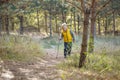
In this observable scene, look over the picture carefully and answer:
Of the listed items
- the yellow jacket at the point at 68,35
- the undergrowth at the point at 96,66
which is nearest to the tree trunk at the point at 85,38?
the undergrowth at the point at 96,66

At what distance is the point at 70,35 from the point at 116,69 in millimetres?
4794

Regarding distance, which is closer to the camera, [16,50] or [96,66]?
[96,66]

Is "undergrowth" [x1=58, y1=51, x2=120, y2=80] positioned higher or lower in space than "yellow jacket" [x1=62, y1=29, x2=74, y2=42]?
lower

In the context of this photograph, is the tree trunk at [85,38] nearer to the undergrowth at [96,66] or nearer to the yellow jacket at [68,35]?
the undergrowth at [96,66]

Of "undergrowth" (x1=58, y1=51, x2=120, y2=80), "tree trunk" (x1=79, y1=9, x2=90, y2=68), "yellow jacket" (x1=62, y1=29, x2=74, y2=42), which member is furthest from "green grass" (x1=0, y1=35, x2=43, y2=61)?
"tree trunk" (x1=79, y1=9, x2=90, y2=68)

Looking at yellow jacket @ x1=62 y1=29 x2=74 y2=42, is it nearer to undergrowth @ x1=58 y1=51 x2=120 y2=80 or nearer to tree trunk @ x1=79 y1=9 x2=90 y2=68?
undergrowth @ x1=58 y1=51 x2=120 y2=80

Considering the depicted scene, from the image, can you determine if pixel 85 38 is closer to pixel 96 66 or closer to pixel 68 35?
pixel 96 66

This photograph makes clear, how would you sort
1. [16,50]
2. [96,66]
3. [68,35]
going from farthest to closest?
[68,35]
[16,50]
[96,66]

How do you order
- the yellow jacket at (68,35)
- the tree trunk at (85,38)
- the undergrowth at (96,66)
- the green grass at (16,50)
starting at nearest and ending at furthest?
1. the undergrowth at (96,66)
2. the tree trunk at (85,38)
3. the green grass at (16,50)
4. the yellow jacket at (68,35)

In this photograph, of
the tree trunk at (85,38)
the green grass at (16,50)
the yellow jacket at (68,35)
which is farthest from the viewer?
the yellow jacket at (68,35)

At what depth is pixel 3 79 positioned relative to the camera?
6.93 metres

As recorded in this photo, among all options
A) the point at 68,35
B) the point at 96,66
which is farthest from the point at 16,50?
the point at 96,66

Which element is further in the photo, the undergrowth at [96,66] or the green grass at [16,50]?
the green grass at [16,50]

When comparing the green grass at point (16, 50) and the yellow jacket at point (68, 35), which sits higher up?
the yellow jacket at point (68, 35)
